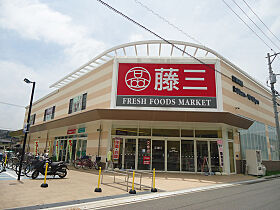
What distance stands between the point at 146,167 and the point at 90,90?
357 inches

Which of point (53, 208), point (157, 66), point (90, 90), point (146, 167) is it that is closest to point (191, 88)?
point (157, 66)

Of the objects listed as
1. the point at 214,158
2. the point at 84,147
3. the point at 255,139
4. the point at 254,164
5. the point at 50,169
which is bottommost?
the point at 50,169

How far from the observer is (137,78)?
15.8 m

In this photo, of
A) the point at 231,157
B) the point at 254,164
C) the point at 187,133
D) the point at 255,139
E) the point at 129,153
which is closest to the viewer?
the point at 129,153

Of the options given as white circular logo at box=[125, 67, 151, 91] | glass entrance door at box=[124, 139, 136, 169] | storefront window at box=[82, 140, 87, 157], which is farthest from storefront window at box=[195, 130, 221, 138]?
storefront window at box=[82, 140, 87, 157]

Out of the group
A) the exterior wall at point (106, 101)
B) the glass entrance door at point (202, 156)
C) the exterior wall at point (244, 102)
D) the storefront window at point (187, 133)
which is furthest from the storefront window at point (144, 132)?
the exterior wall at point (244, 102)

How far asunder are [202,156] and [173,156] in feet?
7.66

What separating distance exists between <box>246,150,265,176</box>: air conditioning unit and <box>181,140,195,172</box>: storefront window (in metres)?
5.28

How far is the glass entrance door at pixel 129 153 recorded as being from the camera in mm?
15852

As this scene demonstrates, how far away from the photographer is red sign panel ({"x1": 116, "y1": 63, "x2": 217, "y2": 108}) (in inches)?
587

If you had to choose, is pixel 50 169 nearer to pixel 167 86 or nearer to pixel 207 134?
pixel 167 86

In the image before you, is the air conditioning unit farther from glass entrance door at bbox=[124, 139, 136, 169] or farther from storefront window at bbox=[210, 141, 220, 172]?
glass entrance door at bbox=[124, 139, 136, 169]

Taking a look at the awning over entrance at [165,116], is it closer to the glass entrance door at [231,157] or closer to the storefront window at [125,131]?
the storefront window at [125,131]

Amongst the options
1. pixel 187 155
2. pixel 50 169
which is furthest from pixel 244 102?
pixel 50 169
